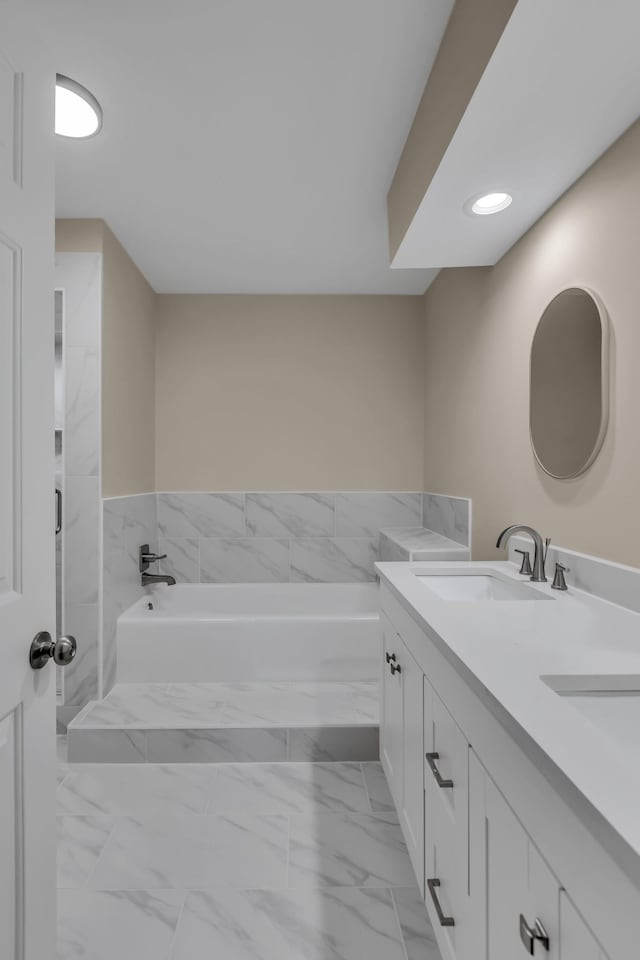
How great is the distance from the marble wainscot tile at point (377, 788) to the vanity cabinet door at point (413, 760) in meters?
0.41

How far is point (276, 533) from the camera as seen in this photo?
369cm

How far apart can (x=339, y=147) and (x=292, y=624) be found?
2183mm

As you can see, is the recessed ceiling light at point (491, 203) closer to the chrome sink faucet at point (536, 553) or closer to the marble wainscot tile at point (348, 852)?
the chrome sink faucet at point (536, 553)

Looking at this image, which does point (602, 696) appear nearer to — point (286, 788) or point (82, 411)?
point (286, 788)

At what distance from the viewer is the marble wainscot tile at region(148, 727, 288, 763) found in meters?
2.29

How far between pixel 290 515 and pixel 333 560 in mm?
431

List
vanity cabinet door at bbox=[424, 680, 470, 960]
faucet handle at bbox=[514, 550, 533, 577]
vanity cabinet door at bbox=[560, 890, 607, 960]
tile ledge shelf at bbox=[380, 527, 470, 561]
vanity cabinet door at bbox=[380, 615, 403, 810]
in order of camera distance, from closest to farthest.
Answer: vanity cabinet door at bbox=[560, 890, 607, 960]
vanity cabinet door at bbox=[424, 680, 470, 960]
vanity cabinet door at bbox=[380, 615, 403, 810]
faucet handle at bbox=[514, 550, 533, 577]
tile ledge shelf at bbox=[380, 527, 470, 561]

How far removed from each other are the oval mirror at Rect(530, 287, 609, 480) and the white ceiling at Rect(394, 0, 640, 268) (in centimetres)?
37

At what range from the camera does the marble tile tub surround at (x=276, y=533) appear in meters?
3.65

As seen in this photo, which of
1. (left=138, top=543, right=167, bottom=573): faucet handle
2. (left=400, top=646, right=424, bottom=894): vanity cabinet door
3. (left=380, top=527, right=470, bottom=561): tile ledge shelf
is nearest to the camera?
(left=400, top=646, right=424, bottom=894): vanity cabinet door

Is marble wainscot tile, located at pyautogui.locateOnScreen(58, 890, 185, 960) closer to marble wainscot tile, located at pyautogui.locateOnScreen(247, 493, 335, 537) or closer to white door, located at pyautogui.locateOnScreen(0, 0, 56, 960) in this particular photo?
white door, located at pyautogui.locateOnScreen(0, 0, 56, 960)

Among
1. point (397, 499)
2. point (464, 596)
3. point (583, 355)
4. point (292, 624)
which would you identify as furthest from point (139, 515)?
point (583, 355)

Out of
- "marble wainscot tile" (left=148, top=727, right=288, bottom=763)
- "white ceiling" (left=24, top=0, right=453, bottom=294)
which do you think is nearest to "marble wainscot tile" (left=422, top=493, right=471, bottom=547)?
"marble wainscot tile" (left=148, top=727, right=288, bottom=763)

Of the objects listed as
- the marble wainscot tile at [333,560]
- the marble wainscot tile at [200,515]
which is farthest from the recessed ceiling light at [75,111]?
the marble wainscot tile at [333,560]
